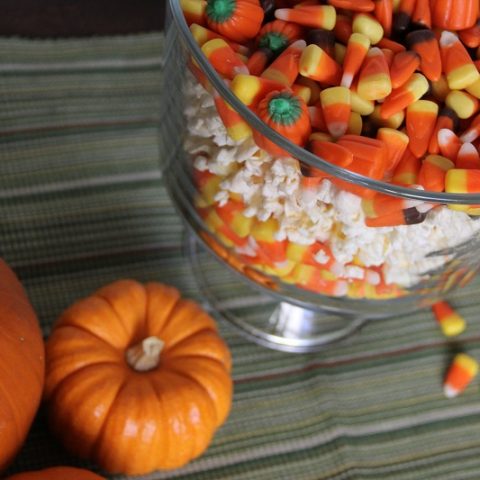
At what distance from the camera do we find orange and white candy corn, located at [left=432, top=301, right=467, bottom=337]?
1.12 meters

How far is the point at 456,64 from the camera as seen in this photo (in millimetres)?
860

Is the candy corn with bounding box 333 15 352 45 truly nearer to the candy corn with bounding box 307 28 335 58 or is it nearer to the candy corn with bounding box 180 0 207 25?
the candy corn with bounding box 307 28 335 58

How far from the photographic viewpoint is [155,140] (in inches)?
48.8

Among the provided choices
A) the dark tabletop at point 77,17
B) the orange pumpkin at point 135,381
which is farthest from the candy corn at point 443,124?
the dark tabletop at point 77,17

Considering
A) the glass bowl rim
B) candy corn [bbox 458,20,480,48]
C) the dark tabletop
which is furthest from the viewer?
the dark tabletop

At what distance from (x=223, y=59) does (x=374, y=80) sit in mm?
162

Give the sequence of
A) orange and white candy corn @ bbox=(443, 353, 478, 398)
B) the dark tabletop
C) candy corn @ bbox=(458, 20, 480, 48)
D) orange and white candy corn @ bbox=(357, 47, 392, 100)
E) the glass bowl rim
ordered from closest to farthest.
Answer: the glass bowl rim → orange and white candy corn @ bbox=(357, 47, 392, 100) → candy corn @ bbox=(458, 20, 480, 48) → orange and white candy corn @ bbox=(443, 353, 478, 398) → the dark tabletop

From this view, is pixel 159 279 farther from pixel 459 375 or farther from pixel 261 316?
pixel 459 375

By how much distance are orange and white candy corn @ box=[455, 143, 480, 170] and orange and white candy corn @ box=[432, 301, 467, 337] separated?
37 centimetres

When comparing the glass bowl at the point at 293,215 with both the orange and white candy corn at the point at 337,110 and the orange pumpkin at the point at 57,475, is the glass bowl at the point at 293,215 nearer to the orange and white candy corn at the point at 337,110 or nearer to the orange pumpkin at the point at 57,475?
the orange and white candy corn at the point at 337,110

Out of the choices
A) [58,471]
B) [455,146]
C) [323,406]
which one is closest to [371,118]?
[455,146]

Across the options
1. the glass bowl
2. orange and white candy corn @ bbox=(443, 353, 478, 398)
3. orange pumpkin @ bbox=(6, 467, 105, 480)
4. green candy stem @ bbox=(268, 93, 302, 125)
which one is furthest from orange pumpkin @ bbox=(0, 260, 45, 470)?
orange and white candy corn @ bbox=(443, 353, 478, 398)

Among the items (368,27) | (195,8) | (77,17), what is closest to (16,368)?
(195,8)

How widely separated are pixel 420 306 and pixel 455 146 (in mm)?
265
